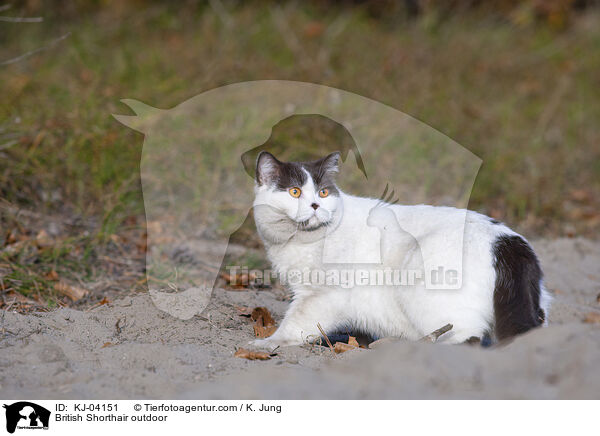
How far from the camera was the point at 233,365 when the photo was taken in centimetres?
252

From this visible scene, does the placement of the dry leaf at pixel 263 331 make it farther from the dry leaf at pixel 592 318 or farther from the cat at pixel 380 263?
the dry leaf at pixel 592 318

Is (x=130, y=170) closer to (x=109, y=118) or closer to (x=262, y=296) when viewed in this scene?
(x=109, y=118)

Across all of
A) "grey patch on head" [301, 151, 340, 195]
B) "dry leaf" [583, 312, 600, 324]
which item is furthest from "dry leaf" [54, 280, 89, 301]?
"dry leaf" [583, 312, 600, 324]

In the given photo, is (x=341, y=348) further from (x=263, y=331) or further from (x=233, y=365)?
(x=233, y=365)

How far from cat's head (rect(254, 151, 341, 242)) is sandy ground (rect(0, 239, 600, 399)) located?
644 mm

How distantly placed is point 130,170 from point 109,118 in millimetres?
543

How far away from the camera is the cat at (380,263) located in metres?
2.61

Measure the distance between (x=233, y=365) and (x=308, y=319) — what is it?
0.54 meters

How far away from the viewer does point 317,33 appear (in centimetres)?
765

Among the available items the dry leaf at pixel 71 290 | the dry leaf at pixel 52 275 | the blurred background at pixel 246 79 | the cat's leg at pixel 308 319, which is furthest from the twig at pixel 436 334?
the dry leaf at pixel 52 275

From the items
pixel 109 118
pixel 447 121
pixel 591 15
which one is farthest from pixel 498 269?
pixel 591 15

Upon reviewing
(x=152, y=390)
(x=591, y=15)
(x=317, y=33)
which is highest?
(x=591, y=15)

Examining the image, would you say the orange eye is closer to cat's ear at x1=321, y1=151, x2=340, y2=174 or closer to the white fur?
the white fur
